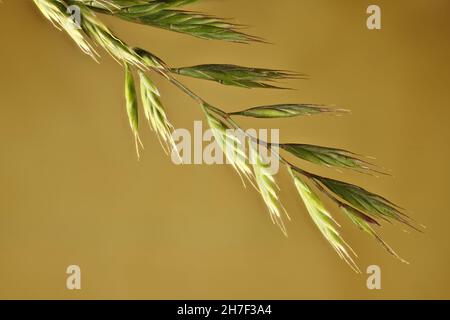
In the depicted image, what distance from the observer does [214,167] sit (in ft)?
5.01

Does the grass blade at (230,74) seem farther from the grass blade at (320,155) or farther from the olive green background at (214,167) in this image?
the olive green background at (214,167)

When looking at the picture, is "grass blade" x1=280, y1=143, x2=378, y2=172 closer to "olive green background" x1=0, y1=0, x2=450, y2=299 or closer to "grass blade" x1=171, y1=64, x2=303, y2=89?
"grass blade" x1=171, y1=64, x2=303, y2=89

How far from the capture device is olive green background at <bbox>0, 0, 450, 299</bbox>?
1484 mm

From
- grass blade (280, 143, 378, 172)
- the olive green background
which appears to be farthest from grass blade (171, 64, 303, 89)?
the olive green background

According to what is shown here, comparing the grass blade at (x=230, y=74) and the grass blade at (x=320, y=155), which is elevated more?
the grass blade at (x=230, y=74)

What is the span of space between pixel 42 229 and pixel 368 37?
1.03 m

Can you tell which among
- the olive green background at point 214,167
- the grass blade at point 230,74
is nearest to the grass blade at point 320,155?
the grass blade at point 230,74

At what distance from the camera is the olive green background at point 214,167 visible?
1484mm

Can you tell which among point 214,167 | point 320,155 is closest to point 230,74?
point 320,155

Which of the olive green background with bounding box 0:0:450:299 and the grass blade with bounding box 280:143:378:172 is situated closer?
the grass blade with bounding box 280:143:378:172

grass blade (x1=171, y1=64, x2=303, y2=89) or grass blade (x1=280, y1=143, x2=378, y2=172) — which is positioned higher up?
grass blade (x1=171, y1=64, x2=303, y2=89)

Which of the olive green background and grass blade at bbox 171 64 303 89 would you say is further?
the olive green background

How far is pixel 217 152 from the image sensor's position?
152cm

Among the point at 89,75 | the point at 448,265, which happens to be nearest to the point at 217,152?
the point at 89,75
